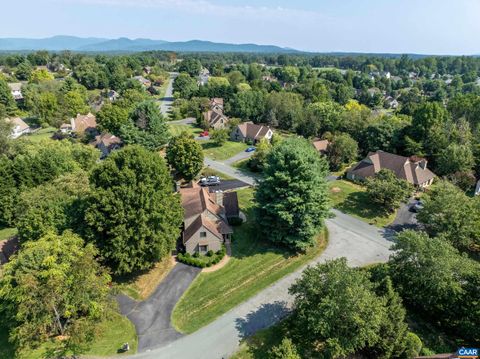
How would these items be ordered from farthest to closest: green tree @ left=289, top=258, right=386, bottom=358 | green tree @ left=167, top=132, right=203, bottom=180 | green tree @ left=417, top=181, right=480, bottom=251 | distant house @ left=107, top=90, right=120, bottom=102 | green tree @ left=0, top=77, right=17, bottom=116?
distant house @ left=107, top=90, right=120, bottom=102 → green tree @ left=0, top=77, right=17, bottom=116 → green tree @ left=167, top=132, right=203, bottom=180 → green tree @ left=417, top=181, right=480, bottom=251 → green tree @ left=289, top=258, right=386, bottom=358

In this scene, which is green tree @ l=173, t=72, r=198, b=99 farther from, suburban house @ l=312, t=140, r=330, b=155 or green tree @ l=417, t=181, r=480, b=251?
green tree @ l=417, t=181, r=480, b=251

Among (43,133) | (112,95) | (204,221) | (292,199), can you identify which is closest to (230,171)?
(204,221)

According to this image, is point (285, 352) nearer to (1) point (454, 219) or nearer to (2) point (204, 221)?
(2) point (204, 221)

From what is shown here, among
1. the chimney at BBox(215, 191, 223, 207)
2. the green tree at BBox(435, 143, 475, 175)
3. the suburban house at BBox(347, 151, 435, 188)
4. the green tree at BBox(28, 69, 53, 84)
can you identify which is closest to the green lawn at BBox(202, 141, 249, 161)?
the chimney at BBox(215, 191, 223, 207)

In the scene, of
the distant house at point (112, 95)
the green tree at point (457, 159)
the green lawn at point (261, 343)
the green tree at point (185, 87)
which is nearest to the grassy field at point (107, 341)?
the green lawn at point (261, 343)

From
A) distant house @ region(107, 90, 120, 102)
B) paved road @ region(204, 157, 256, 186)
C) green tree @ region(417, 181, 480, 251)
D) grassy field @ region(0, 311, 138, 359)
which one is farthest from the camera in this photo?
distant house @ region(107, 90, 120, 102)

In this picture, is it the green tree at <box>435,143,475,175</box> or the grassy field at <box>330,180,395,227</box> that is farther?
the green tree at <box>435,143,475,175</box>

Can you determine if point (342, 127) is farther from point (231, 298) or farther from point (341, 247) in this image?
point (231, 298)
